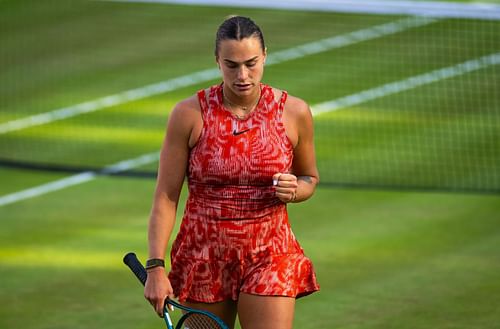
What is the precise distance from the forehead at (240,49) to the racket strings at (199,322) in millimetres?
1268

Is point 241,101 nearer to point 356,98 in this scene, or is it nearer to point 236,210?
point 236,210

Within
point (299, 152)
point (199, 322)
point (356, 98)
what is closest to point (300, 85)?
point (356, 98)

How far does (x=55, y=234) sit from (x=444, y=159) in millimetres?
4892

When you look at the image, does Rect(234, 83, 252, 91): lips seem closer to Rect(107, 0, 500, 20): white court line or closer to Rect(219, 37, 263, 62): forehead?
Rect(219, 37, 263, 62): forehead

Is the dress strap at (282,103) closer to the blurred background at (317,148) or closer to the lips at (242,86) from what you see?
the lips at (242,86)

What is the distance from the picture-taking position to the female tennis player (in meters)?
6.58

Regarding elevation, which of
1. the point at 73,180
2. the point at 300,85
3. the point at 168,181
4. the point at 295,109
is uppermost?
the point at 300,85

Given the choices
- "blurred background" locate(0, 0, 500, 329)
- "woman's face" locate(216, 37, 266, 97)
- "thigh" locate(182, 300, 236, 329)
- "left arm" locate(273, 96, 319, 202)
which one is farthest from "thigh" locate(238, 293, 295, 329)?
"blurred background" locate(0, 0, 500, 329)

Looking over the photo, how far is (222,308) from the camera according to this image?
6.79 m

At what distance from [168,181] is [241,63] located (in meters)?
0.72

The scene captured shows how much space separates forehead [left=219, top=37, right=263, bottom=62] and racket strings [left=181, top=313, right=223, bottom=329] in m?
1.27

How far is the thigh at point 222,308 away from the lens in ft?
22.1

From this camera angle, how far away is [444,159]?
14.9 m

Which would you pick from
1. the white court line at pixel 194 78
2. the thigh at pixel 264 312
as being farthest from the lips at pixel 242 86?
the white court line at pixel 194 78
